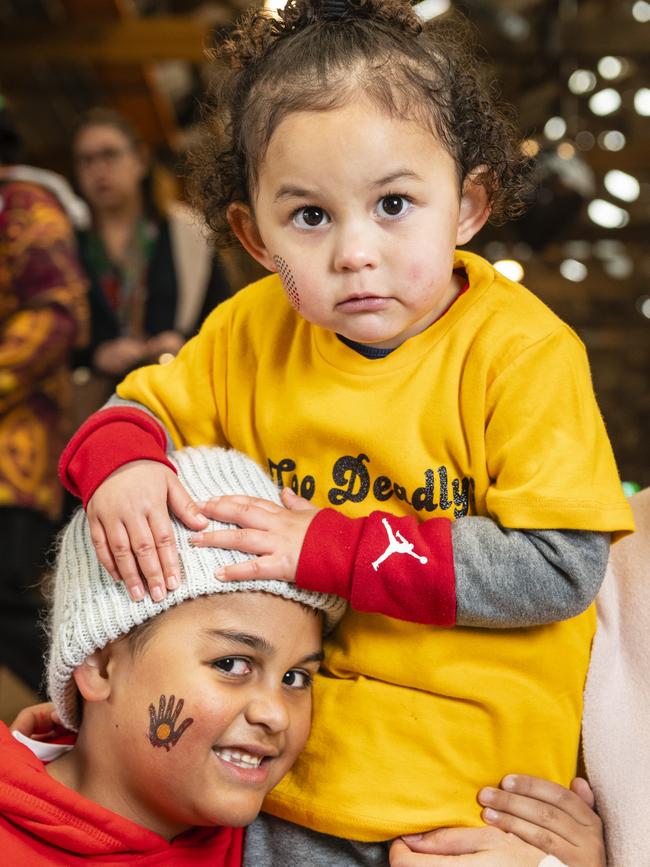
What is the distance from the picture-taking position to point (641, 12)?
6066mm

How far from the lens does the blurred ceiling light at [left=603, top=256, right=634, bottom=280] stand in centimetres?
906

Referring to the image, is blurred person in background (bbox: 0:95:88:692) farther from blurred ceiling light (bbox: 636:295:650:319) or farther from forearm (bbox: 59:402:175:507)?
blurred ceiling light (bbox: 636:295:650:319)

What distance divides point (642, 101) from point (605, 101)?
1.04 ft

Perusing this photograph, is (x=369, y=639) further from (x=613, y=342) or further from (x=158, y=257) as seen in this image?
(x=613, y=342)

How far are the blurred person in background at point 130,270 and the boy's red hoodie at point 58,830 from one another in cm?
183

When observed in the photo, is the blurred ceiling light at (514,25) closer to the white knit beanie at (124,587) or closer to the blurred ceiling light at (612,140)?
the blurred ceiling light at (612,140)

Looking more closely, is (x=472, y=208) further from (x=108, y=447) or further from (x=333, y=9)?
(x=108, y=447)

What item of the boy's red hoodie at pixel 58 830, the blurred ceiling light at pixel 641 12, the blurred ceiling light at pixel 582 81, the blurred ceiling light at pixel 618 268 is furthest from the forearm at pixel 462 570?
the blurred ceiling light at pixel 618 268

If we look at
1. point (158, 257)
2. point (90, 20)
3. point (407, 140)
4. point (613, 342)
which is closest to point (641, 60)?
point (90, 20)

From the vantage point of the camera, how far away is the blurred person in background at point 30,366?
8.91 feet

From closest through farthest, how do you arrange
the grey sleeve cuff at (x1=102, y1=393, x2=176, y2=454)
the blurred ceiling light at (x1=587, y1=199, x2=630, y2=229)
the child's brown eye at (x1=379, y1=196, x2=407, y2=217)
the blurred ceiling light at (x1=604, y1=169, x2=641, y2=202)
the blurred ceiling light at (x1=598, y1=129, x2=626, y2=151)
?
the child's brown eye at (x1=379, y1=196, x2=407, y2=217) < the grey sleeve cuff at (x1=102, y1=393, x2=176, y2=454) < the blurred ceiling light at (x1=598, y1=129, x2=626, y2=151) < the blurred ceiling light at (x1=604, y1=169, x2=641, y2=202) < the blurred ceiling light at (x1=587, y1=199, x2=630, y2=229)

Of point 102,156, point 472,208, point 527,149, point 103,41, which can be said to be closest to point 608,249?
point 103,41

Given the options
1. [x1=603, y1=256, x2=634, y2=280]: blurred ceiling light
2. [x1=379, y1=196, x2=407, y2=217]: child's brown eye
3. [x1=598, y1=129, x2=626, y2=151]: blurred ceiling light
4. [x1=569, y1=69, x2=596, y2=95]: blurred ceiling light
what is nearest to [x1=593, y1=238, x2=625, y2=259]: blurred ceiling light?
[x1=603, y1=256, x2=634, y2=280]: blurred ceiling light

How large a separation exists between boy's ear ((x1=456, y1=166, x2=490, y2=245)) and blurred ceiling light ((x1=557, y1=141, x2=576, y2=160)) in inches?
140
